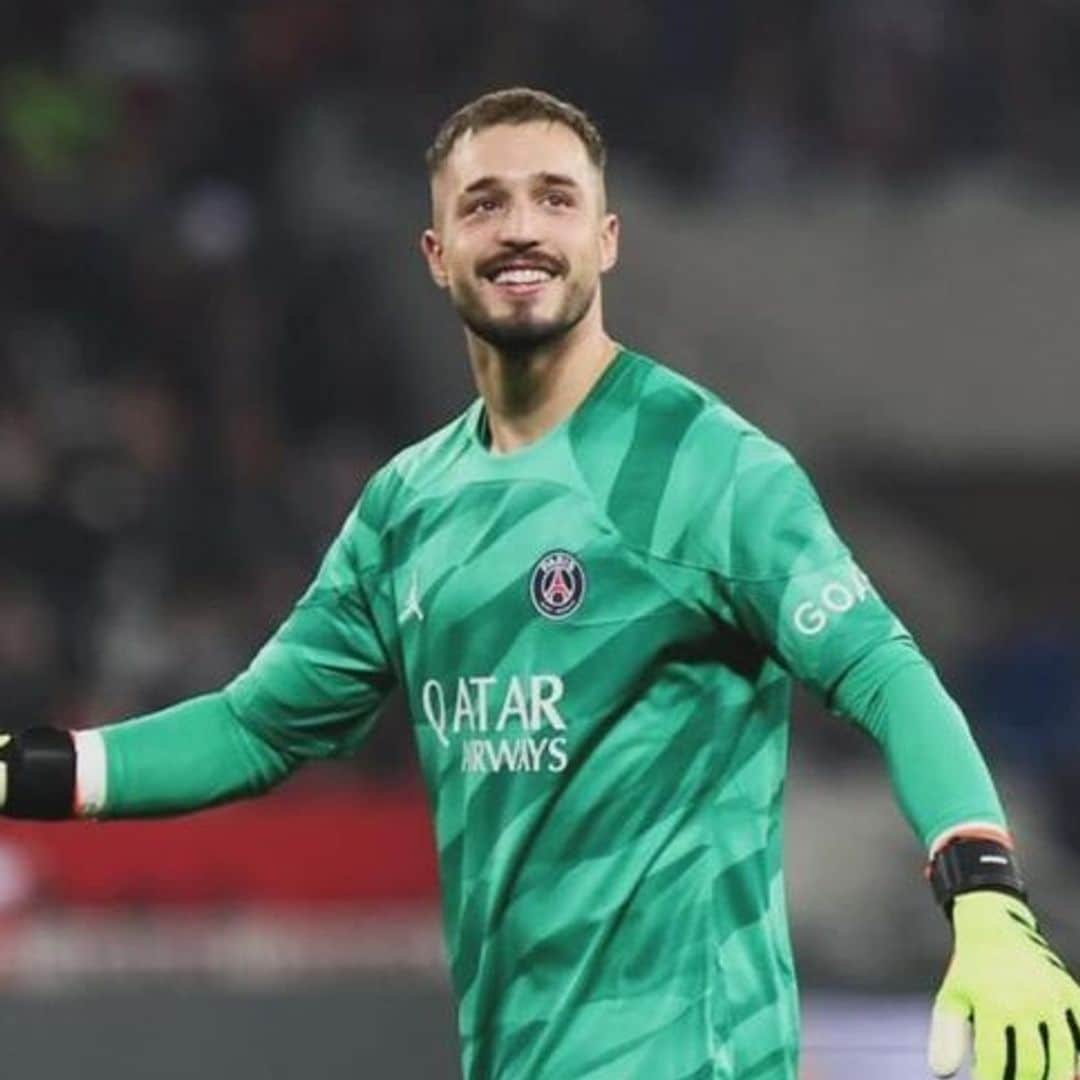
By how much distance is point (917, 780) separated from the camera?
168 inches

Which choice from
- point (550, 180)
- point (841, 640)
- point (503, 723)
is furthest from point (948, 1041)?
point (550, 180)

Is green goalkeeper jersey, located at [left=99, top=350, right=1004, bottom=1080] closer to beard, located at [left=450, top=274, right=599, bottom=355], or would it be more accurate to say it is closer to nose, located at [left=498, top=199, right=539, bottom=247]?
beard, located at [left=450, top=274, right=599, bottom=355]

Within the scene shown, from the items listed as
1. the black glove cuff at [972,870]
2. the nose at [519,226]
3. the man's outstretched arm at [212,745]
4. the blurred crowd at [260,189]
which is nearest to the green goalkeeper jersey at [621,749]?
the nose at [519,226]

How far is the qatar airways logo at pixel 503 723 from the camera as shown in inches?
185

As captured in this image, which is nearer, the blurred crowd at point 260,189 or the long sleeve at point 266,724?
the long sleeve at point 266,724

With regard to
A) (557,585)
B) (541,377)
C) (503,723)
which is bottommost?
(503,723)

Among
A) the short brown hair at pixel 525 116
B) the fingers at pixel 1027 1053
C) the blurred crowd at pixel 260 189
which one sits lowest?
the fingers at pixel 1027 1053

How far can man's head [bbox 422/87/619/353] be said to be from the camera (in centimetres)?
468

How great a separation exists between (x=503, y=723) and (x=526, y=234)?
0.61 meters

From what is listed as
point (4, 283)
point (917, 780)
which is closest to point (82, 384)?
point (4, 283)

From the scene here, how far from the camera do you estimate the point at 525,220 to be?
15.3ft

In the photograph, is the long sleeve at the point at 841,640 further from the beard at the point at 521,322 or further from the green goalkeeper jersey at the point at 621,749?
the beard at the point at 521,322

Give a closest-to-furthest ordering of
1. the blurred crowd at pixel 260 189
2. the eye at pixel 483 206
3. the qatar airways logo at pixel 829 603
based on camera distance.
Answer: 1. the qatar airways logo at pixel 829 603
2. the eye at pixel 483 206
3. the blurred crowd at pixel 260 189

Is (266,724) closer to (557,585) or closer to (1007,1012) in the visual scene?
(557,585)
